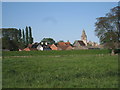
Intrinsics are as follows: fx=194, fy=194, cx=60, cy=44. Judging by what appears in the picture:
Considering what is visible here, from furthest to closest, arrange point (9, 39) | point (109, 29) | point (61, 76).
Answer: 1. point (9, 39)
2. point (109, 29)
3. point (61, 76)

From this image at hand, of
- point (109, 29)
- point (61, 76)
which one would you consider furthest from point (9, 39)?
point (61, 76)

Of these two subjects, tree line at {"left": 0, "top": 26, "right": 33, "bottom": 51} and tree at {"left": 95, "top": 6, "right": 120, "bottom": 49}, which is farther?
tree line at {"left": 0, "top": 26, "right": 33, "bottom": 51}

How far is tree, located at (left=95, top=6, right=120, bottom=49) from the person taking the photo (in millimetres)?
50278

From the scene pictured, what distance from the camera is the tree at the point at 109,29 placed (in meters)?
50.3

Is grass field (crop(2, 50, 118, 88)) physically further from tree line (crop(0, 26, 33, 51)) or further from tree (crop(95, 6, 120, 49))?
tree line (crop(0, 26, 33, 51))

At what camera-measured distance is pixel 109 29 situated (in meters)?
52.8

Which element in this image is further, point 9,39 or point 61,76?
point 9,39

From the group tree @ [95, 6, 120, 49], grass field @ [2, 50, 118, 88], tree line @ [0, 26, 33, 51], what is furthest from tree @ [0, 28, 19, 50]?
grass field @ [2, 50, 118, 88]

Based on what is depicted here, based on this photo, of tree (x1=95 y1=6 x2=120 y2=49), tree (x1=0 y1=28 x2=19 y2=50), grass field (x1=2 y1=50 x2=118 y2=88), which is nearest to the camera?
grass field (x1=2 y1=50 x2=118 y2=88)

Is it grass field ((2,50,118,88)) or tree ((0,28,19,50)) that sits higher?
tree ((0,28,19,50))

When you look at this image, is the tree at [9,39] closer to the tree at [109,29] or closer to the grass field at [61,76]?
the tree at [109,29]

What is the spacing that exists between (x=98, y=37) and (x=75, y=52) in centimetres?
1117

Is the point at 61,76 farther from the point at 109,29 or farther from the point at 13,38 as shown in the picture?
the point at 13,38

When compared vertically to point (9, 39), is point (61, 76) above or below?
below
